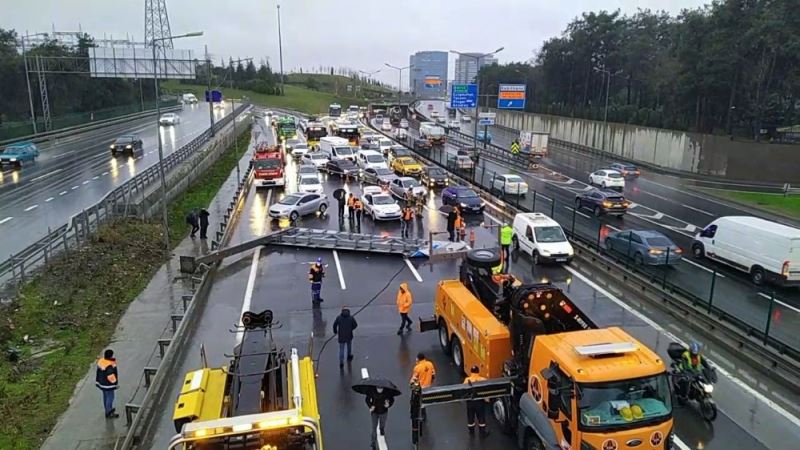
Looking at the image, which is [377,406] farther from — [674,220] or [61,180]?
[61,180]

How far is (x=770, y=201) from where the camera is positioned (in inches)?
A: 1566

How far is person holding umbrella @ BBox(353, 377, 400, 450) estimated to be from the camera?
10.4 metres

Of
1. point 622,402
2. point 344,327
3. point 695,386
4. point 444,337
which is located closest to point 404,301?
point 444,337

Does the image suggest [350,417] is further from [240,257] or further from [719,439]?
[240,257]

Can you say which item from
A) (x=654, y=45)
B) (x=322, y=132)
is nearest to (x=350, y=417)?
(x=322, y=132)

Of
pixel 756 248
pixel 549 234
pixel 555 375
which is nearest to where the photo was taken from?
pixel 555 375

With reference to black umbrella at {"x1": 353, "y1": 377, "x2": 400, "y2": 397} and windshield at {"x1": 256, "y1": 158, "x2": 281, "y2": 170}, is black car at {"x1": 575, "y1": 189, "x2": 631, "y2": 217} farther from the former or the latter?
black umbrella at {"x1": 353, "y1": 377, "x2": 400, "y2": 397}

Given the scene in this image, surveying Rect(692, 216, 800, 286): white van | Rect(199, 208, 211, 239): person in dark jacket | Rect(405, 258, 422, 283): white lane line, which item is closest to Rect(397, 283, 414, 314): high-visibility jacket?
Rect(405, 258, 422, 283): white lane line

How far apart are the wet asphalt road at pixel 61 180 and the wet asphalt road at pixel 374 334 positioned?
9.02 m

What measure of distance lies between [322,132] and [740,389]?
63.4 meters

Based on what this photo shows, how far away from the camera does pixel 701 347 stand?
1647 centimetres

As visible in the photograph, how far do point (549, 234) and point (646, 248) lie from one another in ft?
12.5

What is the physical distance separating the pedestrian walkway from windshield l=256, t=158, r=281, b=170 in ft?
51.0

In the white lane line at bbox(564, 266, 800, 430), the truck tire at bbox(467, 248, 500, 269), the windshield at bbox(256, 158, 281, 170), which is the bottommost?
the white lane line at bbox(564, 266, 800, 430)
